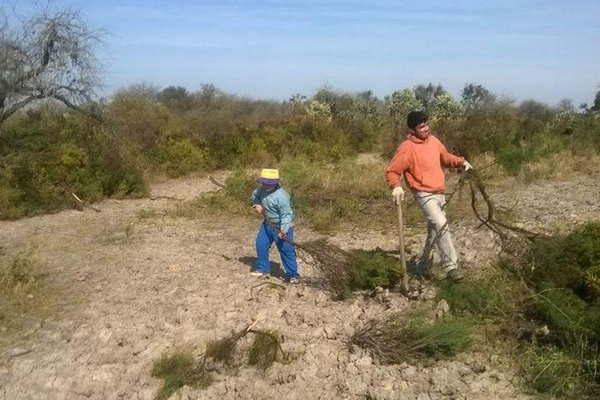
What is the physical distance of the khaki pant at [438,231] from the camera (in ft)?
18.1

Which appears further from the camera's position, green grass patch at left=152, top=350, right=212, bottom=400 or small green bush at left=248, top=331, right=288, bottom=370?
small green bush at left=248, top=331, right=288, bottom=370

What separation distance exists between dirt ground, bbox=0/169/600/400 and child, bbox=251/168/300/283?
278 mm

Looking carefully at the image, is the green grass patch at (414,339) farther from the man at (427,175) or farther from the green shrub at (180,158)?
the green shrub at (180,158)

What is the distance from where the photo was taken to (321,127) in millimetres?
18875

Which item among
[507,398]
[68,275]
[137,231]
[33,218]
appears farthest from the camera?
[33,218]

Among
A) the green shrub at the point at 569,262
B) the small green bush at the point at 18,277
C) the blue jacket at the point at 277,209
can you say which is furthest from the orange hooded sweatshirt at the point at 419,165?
the small green bush at the point at 18,277

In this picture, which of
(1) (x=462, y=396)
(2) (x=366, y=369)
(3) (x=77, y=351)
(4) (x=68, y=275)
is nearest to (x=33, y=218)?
(4) (x=68, y=275)

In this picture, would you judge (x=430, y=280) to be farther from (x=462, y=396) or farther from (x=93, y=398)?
(x=93, y=398)

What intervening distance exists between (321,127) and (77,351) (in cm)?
1442

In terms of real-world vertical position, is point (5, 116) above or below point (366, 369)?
above

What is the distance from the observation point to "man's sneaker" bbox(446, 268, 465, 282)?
541 cm

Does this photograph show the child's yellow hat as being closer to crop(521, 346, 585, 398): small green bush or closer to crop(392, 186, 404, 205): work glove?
crop(392, 186, 404, 205): work glove

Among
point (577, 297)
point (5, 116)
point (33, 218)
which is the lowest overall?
point (33, 218)

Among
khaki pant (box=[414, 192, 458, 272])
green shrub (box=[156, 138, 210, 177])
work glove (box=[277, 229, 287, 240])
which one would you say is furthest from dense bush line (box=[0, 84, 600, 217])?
khaki pant (box=[414, 192, 458, 272])
